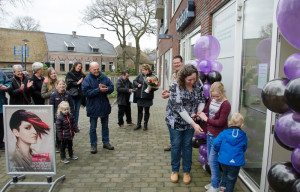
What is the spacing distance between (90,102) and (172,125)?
197cm

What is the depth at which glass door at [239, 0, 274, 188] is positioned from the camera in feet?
10.3

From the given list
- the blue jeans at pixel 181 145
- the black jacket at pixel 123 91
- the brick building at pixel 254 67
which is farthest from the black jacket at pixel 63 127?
the brick building at pixel 254 67

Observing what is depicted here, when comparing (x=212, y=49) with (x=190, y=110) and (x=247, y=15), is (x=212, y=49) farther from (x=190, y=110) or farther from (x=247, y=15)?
(x=190, y=110)

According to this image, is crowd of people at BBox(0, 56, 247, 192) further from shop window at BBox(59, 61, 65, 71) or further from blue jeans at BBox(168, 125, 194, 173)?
shop window at BBox(59, 61, 65, 71)

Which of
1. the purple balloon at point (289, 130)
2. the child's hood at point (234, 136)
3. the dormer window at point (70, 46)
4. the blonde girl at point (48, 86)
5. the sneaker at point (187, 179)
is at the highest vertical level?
the dormer window at point (70, 46)

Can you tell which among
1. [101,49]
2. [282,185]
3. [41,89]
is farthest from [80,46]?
[282,185]

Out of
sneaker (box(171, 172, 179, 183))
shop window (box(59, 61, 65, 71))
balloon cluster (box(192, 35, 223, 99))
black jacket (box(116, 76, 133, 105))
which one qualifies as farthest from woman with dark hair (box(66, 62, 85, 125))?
shop window (box(59, 61, 65, 71))

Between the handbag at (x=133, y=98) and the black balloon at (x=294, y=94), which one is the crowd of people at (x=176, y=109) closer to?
the handbag at (x=133, y=98)

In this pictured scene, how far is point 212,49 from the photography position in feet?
13.4

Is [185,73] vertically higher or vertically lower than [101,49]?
lower

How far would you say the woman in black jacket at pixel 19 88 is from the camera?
15.9 feet

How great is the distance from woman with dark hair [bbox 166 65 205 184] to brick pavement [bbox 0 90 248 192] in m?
0.30

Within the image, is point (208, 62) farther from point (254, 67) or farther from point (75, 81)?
point (75, 81)

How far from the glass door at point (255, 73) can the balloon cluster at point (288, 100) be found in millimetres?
1123
